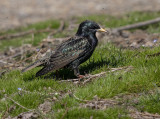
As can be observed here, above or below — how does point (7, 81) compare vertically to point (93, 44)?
below

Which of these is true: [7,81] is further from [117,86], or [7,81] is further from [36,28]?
[36,28]

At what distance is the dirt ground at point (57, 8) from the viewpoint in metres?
18.4

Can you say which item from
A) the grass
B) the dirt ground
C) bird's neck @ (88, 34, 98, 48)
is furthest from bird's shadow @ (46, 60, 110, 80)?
the dirt ground

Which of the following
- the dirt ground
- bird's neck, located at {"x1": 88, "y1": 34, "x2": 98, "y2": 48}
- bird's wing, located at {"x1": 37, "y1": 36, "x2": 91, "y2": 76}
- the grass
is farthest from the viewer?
the dirt ground

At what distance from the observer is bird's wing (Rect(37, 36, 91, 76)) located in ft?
25.3

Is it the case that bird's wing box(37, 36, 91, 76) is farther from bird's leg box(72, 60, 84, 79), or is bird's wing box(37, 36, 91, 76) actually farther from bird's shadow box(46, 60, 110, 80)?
bird's shadow box(46, 60, 110, 80)

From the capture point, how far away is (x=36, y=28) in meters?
15.4

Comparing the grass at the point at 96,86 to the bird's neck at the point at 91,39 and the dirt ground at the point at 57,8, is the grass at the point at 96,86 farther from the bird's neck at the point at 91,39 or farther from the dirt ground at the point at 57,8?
the dirt ground at the point at 57,8

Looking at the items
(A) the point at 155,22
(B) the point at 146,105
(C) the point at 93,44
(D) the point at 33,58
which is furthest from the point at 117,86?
(A) the point at 155,22

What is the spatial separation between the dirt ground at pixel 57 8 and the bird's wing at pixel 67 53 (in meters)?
9.80

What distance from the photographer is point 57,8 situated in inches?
827

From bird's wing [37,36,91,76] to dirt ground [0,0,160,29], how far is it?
9801mm

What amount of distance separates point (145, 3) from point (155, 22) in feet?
23.3

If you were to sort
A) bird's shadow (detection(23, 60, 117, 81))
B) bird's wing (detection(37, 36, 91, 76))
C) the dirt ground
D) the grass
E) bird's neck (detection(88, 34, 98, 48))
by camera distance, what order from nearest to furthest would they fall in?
the grass
bird's wing (detection(37, 36, 91, 76))
bird's neck (detection(88, 34, 98, 48))
bird's shadow (detection(23, 60, 117, 81))
the dirt ground
